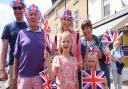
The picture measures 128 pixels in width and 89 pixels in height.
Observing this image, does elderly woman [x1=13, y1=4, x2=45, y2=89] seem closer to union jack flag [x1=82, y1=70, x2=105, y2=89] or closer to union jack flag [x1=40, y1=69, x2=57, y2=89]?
union jack flag [x1=40, y1=69, x2=57, y2=89]

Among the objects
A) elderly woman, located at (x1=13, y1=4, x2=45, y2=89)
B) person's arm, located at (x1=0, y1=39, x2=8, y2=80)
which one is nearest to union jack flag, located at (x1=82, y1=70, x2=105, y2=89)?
elderly woman, located at (x1=13, y1=4, x2=45, y2=89)

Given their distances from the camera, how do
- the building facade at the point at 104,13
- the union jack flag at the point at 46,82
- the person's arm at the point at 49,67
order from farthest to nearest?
the building facade at the point at 104,13, the union jack flag at the point at 46,82, the person's arm at the point at 49,67

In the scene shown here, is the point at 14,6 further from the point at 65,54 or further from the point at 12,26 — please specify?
the point at 65,54

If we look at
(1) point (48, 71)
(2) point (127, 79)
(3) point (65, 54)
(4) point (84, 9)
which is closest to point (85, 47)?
(3) point (65, 54)

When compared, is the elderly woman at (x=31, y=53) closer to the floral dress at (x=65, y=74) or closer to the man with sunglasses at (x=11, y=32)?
the floral dress at (x=65, y=74)

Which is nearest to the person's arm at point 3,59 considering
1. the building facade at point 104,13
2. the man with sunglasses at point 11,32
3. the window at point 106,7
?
the man with sunglasses at point 11,32

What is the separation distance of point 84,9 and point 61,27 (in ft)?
63.0

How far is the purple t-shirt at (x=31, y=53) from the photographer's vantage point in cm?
515

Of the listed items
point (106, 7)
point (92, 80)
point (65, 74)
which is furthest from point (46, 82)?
point (106, 7)

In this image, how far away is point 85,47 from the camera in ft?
19.9

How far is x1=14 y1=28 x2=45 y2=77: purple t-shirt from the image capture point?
5152 millimetres

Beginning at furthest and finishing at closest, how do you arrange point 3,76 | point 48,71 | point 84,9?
point 84,9 → point 3,76 → point 48,71

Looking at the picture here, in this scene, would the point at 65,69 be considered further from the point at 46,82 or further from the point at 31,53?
the point at 31,53

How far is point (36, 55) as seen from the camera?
5168 mm
